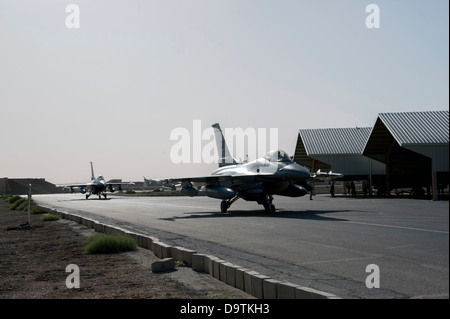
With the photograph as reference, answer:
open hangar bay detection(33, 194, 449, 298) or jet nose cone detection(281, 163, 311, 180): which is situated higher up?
jet nose cone detection(281, 163, 311, 180)

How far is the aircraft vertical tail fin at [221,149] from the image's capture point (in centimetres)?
3297

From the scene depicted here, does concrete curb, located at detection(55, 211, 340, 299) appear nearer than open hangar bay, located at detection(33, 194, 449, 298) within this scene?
Yes

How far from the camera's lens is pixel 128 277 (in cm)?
970

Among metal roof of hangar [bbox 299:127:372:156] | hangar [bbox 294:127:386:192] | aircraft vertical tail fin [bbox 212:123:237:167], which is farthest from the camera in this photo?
metal roof of hangar [bbox 299:127:372:156]

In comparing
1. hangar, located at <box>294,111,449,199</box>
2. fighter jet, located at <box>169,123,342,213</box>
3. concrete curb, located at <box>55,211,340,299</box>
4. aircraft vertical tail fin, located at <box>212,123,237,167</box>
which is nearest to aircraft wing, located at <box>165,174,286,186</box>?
fighter jet, located at <box>169,123,342,213</box>

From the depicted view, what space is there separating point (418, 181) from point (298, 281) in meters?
48.9

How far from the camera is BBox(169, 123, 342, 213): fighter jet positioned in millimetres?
24812

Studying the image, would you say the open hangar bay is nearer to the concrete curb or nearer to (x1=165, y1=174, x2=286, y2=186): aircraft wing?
the concrete curb

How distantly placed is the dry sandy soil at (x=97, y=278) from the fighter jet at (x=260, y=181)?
12326 millimetres

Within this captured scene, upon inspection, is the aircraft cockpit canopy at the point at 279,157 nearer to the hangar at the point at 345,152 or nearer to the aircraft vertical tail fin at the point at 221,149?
the aircraft vertical tail fin at the point at 221,149

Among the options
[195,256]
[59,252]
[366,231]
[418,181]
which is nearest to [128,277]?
[195,256]

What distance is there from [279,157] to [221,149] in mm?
8957

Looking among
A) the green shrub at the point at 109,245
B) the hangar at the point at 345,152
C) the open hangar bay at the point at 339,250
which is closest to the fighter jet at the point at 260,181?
the open hangar bay at the point at 339,250
